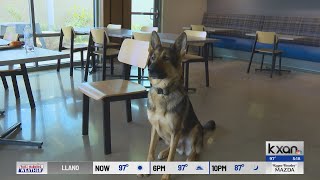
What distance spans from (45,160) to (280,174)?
1776mm

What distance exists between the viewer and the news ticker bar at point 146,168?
229 centimetres

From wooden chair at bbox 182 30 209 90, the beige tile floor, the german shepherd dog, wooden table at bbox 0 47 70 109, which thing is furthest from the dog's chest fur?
wooden chair at bbox 182 30 209 90

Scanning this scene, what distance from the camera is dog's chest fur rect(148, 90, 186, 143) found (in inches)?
86.9

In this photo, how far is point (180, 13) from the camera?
816 centimetres

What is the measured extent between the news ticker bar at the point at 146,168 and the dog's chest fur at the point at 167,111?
264mm

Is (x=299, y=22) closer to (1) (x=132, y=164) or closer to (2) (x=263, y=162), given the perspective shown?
(2) (x=263, y=162)

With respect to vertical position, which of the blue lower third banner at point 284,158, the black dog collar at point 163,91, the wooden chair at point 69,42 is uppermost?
the wooden chair at point 69,42

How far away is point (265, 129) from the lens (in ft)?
10.7

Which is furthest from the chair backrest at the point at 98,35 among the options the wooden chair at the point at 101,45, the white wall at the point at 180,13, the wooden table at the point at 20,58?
the white wall at the point at 180,13

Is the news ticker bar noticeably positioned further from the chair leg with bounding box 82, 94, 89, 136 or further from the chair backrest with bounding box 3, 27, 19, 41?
the chair backrest with bounding box 3, 27, 19, 41

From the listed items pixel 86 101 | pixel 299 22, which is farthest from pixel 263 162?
pixel 299 22

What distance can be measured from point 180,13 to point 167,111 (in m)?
6.33

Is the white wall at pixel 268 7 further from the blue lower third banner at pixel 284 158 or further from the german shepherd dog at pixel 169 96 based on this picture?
the german shepherd dog at pixel 169 96

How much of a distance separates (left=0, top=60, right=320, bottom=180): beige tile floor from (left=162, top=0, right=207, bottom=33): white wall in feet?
9.63
